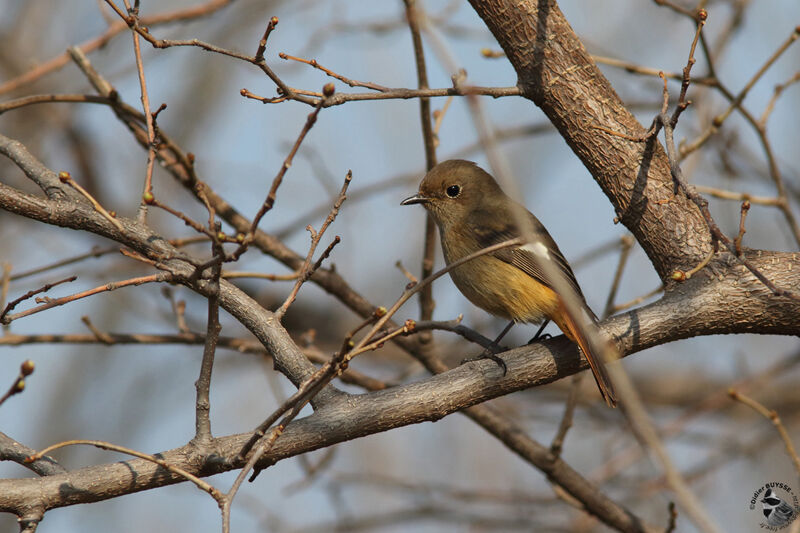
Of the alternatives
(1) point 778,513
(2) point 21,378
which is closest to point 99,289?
(2) point 21,378

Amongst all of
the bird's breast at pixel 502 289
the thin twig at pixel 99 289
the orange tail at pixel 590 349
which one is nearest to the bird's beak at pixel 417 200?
the bird's breast at pixel 502 289

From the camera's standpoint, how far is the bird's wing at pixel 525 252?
181 inches

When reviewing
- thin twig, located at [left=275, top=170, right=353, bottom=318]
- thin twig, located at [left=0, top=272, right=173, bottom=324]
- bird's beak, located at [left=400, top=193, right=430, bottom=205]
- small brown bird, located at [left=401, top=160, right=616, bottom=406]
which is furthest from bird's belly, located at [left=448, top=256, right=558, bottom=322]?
thin twig, located at [left=0, top=272, right=173, bottom=324]

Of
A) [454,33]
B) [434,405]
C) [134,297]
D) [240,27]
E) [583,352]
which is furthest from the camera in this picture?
[240,27]

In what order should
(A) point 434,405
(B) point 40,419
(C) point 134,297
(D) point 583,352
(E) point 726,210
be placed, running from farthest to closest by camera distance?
(B) point 40,419
(C) point 134,297
(E) point 726,210
(D) point 583,352
(A) point 434,405

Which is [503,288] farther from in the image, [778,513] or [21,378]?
[21,378]

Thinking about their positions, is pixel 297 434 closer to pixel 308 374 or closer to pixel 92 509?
pixel 308 374

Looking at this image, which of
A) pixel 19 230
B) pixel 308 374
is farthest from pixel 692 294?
pixel 19 230

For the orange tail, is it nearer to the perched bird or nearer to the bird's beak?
the perched bird

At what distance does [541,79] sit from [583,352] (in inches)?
46.1

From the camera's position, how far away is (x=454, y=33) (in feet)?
18.2

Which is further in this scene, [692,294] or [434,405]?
[692,294]

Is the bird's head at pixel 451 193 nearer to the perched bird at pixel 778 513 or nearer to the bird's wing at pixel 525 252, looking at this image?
the bird's wing at pixel 525 252

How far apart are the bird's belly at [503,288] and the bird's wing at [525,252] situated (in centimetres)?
5
